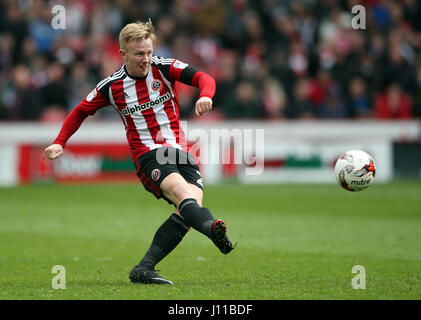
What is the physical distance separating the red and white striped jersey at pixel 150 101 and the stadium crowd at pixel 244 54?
1236 cm

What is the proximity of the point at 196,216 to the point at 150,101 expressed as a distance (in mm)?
1130

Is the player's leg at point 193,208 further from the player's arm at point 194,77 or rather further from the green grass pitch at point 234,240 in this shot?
the player's arm at point 194,77

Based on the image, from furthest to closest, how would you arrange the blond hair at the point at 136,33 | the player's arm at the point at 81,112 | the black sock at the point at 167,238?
the player's arm at the point at 81,112
the black sock at the point at 167,238
the blond hair at the point at 136,33

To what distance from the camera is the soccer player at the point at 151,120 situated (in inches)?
238

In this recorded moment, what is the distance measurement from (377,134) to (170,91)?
1290 centimetres

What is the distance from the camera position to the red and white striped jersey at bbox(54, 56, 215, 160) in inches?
245

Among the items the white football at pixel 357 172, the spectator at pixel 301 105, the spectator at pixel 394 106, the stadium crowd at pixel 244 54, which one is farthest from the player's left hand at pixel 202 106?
the spectator at pixel 394 106

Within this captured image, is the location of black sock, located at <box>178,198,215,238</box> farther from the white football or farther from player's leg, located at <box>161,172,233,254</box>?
the white football

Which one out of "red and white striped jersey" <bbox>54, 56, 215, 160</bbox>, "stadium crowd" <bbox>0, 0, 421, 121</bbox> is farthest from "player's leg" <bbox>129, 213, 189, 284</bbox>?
"stadium crowd" <bbox>0, 0, 421, 121</bbox>

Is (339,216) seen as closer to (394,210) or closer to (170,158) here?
(394,210)

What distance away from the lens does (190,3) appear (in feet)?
72.0

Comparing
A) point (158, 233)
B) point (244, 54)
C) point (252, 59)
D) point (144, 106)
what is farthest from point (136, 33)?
point (244, 54)

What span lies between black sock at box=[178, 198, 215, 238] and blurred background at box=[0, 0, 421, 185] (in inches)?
490
